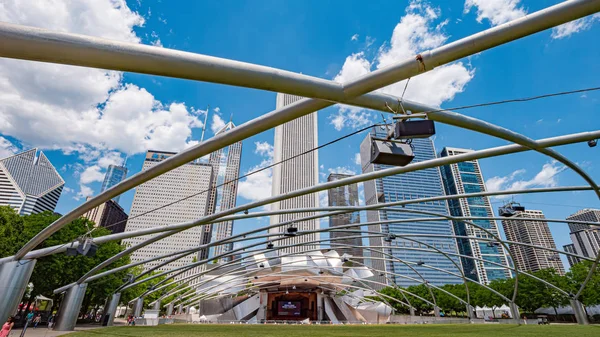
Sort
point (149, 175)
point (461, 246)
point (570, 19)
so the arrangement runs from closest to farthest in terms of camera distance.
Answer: point (570, 19) < point (149, 175) < point (461, 246)

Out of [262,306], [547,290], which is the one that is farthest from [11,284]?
[547,290]

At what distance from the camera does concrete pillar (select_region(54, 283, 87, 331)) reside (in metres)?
21.5

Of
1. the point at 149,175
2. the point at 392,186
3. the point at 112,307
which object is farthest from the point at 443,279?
the point at 149,175

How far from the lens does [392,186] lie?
607 feet

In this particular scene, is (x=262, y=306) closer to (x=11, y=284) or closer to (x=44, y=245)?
(x=44, y=245)

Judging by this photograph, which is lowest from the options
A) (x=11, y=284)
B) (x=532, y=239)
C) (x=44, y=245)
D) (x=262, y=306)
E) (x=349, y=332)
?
(x=349, y=332)

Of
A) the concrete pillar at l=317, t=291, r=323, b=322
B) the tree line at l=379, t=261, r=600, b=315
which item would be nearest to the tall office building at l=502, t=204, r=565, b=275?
the tree line at l=379, t=261, r=600, b=315

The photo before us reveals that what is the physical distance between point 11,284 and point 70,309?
8.57 m

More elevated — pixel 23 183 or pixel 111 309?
pixel 23 183

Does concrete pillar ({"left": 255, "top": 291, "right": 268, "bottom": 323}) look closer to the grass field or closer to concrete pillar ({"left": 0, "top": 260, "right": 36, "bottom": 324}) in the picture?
the grass field

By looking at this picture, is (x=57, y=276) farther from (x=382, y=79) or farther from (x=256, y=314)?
(x=256, y=314)

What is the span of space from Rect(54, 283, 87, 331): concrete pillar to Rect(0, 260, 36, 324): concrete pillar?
768 centimetres

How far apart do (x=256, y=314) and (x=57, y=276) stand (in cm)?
4020

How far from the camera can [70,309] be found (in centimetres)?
2180
